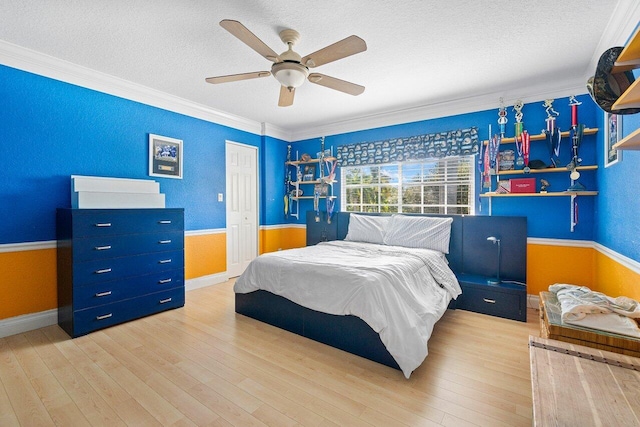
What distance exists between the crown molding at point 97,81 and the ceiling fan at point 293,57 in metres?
1.64

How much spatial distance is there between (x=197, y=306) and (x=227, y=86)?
2653mm

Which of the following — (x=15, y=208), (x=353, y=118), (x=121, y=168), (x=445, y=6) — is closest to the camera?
(x=445, y=6)

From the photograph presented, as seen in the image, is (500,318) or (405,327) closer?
(405,327)

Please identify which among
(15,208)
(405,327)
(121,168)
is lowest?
(405,327)

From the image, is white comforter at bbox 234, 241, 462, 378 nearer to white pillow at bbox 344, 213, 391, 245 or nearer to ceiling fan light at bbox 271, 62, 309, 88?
white pillow at bbox 344, 213, 391, 245

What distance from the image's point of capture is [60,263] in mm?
2834

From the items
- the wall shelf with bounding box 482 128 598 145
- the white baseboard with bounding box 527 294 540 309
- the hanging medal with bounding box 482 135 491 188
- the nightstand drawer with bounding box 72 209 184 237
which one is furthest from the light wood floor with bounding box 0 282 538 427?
the wall shelf with bounding box 482 128 598 145

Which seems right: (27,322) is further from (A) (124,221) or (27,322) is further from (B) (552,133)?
(B) (552,133)

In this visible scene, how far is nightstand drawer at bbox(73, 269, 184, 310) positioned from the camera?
266 centimetres

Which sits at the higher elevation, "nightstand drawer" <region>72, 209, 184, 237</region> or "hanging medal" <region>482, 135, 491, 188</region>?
"hanging medal" <region>482, 135, 491, 188</region>

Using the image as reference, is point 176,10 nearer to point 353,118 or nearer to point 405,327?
point 405,327

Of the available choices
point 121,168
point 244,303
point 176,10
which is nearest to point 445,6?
point 176,10

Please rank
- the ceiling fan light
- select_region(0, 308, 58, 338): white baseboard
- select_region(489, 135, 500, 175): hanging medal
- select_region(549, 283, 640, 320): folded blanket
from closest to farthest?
select_region(549, 283, 640, 320): folded blanket, the ceiling fan light, select_region(0, 308, 58, 338): white baseboard, select_region(489, 135, 500, 175): hanging medal

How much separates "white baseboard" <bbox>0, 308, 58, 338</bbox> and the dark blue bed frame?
5.90ft
